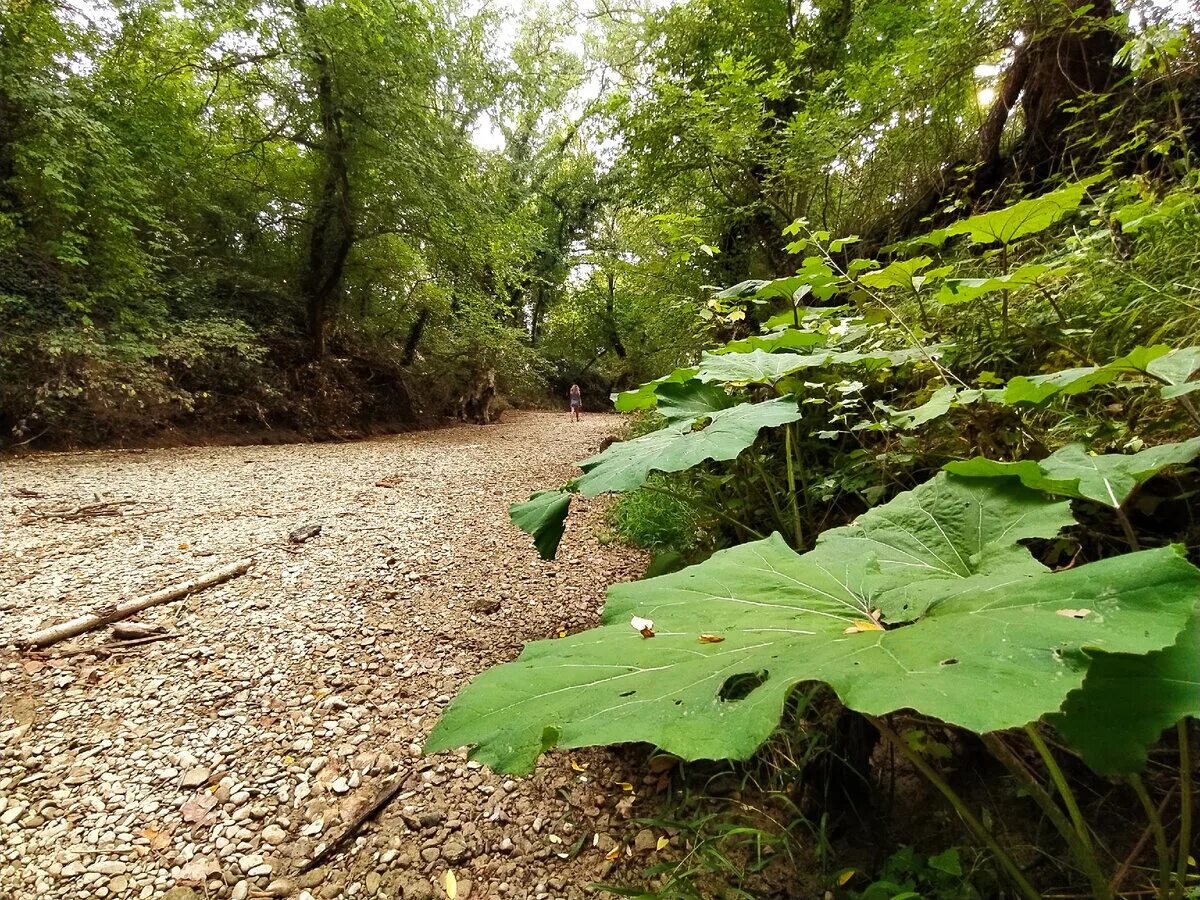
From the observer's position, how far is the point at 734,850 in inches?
48.5

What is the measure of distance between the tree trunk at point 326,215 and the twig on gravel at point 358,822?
837 cm

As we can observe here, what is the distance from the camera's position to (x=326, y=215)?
7672mm

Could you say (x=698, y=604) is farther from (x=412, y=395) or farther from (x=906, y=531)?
(x=412, y=395)

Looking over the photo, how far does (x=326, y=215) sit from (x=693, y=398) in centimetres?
839

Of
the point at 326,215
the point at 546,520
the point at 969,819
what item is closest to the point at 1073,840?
the point at 969,819

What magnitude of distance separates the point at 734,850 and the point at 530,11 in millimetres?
17433

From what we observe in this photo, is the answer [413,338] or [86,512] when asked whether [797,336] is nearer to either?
[86,512]

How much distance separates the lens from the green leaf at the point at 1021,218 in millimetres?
1243

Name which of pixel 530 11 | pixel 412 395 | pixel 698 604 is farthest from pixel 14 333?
pixel 530 11

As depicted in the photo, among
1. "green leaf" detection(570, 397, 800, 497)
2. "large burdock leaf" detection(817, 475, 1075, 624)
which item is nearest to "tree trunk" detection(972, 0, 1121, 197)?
"green leaf" detection(570, 397, 800, 497)

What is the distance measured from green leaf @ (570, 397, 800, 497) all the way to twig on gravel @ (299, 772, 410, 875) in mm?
1105

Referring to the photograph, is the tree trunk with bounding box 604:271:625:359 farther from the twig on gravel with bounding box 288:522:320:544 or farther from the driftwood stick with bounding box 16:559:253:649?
the driftwood stick with bounding box 16:559:253:649

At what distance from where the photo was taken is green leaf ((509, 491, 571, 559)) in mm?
1395

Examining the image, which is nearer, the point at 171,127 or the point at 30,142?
the point at 30,142
